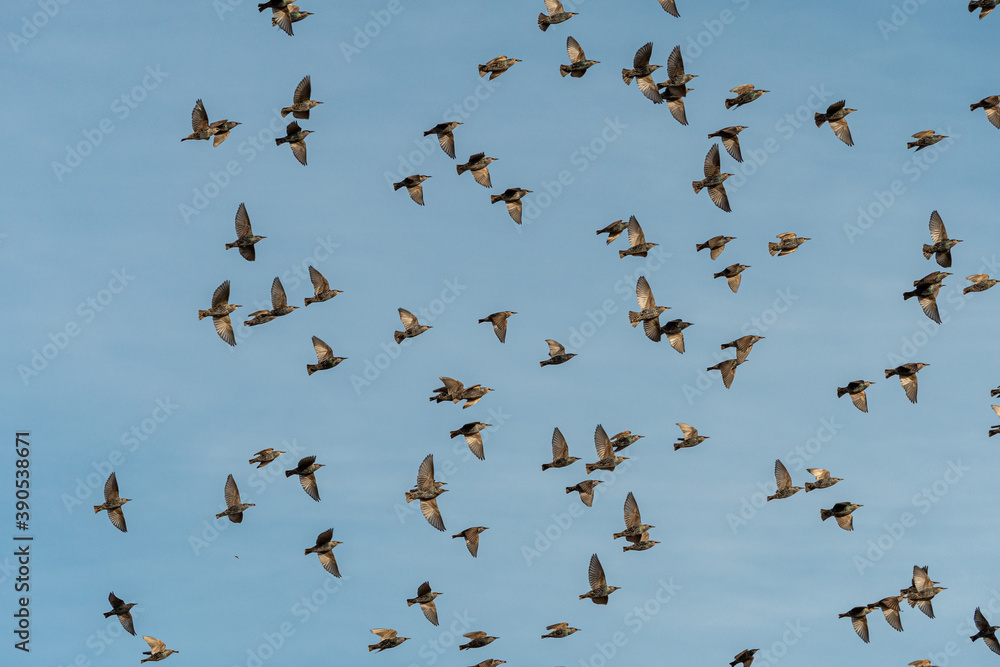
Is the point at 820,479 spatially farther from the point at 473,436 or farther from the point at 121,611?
the point at 121,611

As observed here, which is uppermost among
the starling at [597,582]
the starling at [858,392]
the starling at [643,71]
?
the starling at [643,71]

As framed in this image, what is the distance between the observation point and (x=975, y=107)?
305 ft

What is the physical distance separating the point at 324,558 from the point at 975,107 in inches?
1423

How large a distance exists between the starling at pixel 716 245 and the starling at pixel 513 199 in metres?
8.76

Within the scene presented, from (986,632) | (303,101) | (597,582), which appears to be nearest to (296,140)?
(303,101)

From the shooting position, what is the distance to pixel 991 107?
93.4 meters

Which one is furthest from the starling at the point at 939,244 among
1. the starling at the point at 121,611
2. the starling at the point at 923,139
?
the starling at the point at 121,611

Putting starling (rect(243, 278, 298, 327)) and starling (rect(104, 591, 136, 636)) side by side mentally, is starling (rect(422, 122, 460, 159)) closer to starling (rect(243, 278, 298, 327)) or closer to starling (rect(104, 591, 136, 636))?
starling (rect(243, 278, 298, 327))

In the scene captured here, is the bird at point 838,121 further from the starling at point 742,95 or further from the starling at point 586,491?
the starling at point 586,491

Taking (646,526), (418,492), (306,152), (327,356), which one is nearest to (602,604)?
(646,526)

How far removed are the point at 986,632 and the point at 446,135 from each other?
109 feet

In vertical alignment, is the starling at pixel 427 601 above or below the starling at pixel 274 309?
below

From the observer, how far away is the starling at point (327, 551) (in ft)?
303

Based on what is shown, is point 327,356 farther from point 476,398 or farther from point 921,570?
point 921,570
